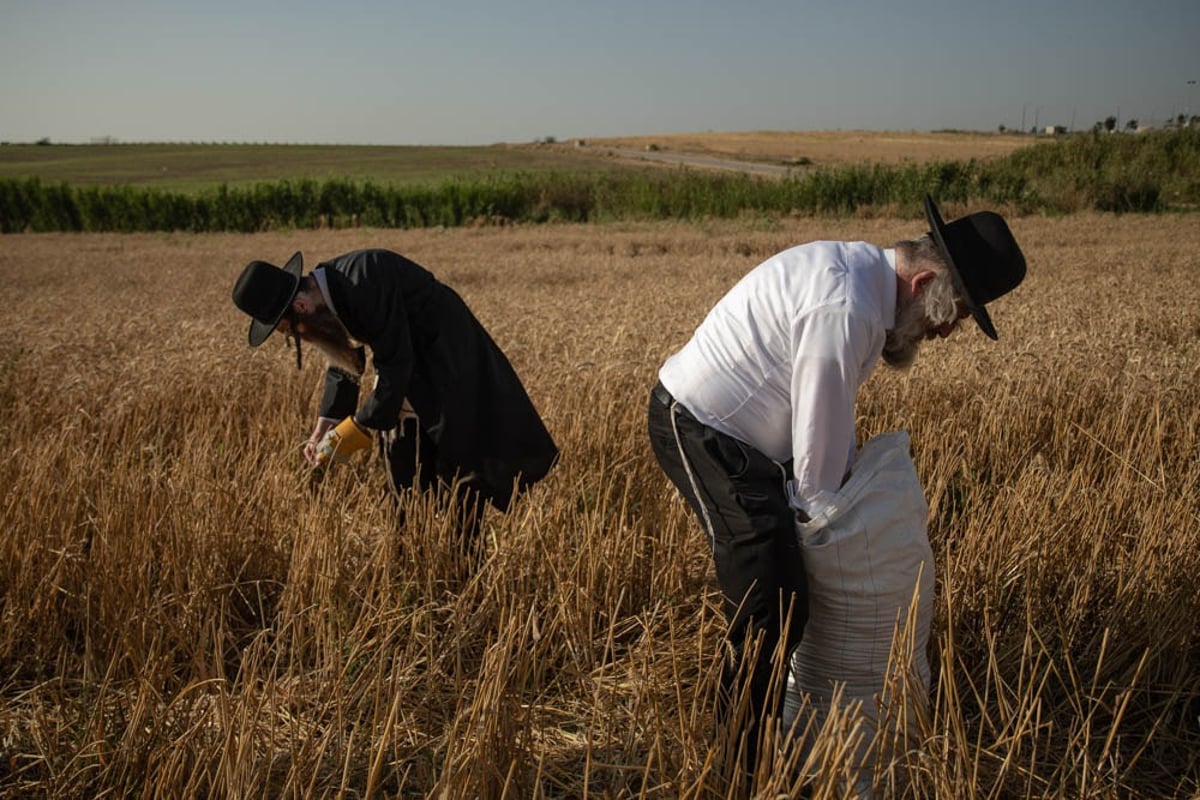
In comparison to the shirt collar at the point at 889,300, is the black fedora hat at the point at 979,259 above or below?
above

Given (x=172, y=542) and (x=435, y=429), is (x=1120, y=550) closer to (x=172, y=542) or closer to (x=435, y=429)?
(x=435, y=429)

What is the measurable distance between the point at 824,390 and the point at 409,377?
1.83 meters

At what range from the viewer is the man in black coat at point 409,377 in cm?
338

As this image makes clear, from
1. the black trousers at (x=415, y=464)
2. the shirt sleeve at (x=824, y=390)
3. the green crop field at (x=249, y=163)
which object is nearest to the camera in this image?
the shirt sleeve at (x=824, y=390)

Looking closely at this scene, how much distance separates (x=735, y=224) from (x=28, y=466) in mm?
20599

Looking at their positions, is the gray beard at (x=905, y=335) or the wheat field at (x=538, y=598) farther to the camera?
the gray beard at (x=905, y=335)

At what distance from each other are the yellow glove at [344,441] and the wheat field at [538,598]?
200mm

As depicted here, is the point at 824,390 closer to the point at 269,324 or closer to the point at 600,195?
the point at 269,324

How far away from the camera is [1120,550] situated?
3213mm

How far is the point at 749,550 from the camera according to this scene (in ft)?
7.57

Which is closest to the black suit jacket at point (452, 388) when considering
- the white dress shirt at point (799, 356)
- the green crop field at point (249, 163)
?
the white dress shirt at point (799, 356)

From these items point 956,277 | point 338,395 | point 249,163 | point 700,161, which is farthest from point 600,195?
point 249,163

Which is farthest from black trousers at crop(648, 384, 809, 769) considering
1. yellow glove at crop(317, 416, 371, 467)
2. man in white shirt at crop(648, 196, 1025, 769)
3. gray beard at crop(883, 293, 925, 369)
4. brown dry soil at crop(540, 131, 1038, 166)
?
brown dry soil at crop(540, 131, 1038, 166)

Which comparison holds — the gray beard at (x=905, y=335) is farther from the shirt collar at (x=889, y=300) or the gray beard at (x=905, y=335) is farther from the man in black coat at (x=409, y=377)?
the man in black coat at (x=409, y=377)
